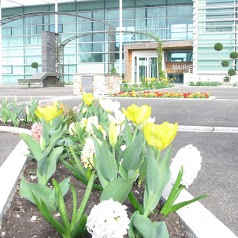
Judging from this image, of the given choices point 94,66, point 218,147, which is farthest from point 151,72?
point 218,147

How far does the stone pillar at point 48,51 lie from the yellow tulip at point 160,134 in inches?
1296

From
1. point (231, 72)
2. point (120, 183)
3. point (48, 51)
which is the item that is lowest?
point (120, 183)

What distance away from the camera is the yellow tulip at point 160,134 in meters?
2.04

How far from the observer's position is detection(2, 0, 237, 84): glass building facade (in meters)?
43.0

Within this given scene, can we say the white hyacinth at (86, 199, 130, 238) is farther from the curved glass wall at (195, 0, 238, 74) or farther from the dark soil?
the curved glass wall at (195, 0, 238, 74)

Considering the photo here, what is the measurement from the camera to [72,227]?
2.08 m

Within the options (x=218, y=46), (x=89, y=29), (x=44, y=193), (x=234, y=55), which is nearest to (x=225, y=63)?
(x=234, y=55)

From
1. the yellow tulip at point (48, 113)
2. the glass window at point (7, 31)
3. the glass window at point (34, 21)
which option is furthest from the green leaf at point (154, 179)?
the glass window at point (7, 31)

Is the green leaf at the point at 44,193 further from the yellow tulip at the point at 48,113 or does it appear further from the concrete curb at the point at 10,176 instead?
the yellow tulip at the point at 48,113

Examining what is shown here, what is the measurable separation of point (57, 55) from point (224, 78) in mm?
16043

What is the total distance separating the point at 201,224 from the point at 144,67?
44222 millimetres

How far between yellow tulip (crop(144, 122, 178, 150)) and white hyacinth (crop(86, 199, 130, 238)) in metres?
0.52

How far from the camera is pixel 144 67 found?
46.2 metres

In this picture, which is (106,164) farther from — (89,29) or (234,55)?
(89,29)
